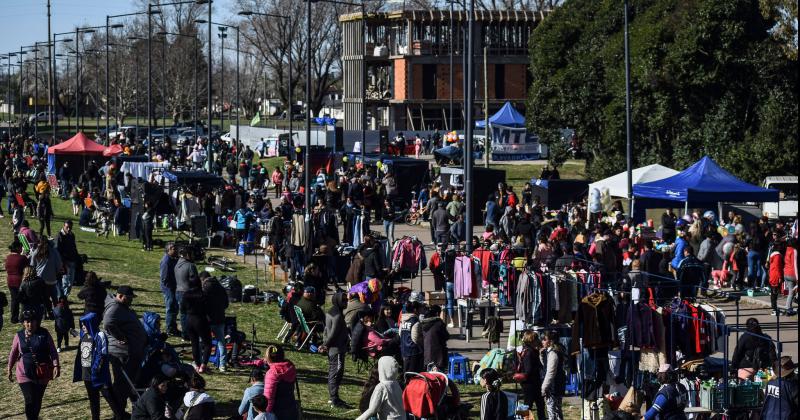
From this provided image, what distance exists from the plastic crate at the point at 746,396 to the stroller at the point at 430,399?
10.2 feet

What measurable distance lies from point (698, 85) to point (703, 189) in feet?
48.8

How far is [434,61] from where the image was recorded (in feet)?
262

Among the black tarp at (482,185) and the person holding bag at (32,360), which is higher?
the black tarp at (482,185)

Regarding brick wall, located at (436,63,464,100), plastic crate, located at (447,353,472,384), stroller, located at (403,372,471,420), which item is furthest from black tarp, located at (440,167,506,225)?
brick wall, located at (436,63,464,100)

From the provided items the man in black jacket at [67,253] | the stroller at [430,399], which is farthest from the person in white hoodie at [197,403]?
the man in black jacket at [67,253]

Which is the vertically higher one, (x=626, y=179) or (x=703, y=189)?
(x=626, y=179)

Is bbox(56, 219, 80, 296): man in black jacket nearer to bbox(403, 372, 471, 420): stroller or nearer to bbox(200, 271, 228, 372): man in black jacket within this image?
bbox(200, 271, 228, 372): man in black jacket

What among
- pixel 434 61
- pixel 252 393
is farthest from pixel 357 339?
pixel 434 61

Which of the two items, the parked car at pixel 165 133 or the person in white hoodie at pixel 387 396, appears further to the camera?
the parked car at pixel 165 133

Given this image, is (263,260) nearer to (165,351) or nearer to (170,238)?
(170,238)

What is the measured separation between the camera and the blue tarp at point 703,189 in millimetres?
28531

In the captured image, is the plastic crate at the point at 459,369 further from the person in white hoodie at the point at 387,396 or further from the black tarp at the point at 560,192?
the black tarp at the point at 560,192

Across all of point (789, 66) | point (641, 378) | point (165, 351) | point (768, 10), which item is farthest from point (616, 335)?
point (789, 66)

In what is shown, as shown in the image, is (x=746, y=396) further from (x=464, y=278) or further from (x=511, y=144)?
(x=511, y=144)
